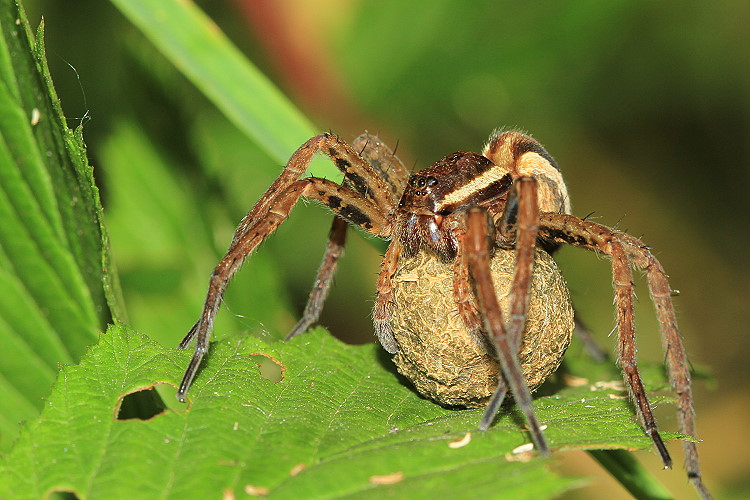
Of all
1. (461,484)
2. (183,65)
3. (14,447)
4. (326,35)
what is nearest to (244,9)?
(326,35)

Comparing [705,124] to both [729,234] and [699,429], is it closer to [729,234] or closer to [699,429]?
[729,234]

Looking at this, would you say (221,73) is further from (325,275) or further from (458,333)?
(458,333)

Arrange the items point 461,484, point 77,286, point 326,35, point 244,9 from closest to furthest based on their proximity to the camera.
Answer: point 461,484 < point 77,286 < point 244,9 < point 326,35

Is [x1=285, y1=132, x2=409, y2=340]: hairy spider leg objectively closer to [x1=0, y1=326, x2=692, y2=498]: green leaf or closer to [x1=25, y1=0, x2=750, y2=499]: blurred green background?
[x1=0, y1=326, x2=692, y2=498]: green leaf

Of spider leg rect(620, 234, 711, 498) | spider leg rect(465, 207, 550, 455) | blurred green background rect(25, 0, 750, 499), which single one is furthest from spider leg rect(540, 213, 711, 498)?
blurred green background rect(25, 0, 750, 499)

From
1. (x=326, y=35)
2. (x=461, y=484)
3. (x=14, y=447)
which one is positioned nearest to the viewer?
(x=461, y=484)

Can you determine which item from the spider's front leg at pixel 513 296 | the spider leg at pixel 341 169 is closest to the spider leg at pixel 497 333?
the spider's front leg at pixel 513 296

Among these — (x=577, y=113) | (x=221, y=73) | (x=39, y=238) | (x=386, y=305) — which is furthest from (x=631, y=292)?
(x=577, y=113)
